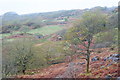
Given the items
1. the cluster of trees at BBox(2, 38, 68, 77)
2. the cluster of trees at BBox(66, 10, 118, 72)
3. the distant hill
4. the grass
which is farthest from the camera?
the distant hill

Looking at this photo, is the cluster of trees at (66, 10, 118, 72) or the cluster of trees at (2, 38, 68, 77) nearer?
the cluster of trees at (66, 10, 118, 72)

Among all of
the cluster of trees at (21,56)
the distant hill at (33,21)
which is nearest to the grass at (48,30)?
the distant hill at (33,21)

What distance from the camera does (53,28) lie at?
8194 cm

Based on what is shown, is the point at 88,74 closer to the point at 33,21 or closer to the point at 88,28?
the point at 88,28

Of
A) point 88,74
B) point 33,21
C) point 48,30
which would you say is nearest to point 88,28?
point 88,74

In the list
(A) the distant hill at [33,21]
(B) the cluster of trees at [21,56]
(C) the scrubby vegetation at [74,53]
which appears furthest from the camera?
(A) the distant hill at [33,21]

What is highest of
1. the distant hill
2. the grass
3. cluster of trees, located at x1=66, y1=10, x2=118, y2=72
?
cluster of trees, located at x1=66, y1=10, x2=118, y2=72

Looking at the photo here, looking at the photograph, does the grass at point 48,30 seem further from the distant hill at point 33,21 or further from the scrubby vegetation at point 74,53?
the scrubby vegetation at point 74,53

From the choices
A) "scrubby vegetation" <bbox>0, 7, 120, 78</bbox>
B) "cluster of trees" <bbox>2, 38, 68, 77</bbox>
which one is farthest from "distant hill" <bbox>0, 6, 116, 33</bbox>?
"cluster of trees" <bbox>2, 38, 68, 77</bbox>

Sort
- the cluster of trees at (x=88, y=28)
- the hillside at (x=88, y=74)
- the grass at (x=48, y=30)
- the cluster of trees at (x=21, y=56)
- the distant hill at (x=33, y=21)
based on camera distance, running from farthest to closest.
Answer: the distant hill at (x=33, y=21)
the grass at (x=48, y=30)
the cluster of trees at (x=21, y=56)
the cluster of trees at (x=88, y=28)
the hillside at (x=88, y=74)

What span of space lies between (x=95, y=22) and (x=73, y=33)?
7.18 ft

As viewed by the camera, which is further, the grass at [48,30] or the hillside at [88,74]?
the grass at [48,30]

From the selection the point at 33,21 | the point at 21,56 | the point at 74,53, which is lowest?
the point at 33,21

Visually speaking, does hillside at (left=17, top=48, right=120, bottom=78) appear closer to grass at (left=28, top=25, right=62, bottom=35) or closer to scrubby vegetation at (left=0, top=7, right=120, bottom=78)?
scrubby vegetation at (left=0, top=7, right=120, bottom=78)
